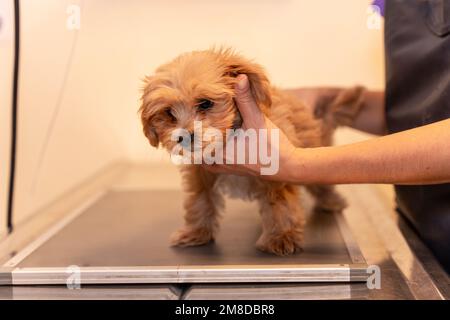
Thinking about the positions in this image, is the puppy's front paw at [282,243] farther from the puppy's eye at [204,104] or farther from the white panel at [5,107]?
the white panel at [5,107]

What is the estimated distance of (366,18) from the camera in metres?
1.24

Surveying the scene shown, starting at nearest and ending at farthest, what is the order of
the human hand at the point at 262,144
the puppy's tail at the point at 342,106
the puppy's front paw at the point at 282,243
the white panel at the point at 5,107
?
the human hand at the point at 262,144 < the puppy's front paw at the point at 282,243 < the white panel at the point at 5,107 < the puppy's tail at the point at 342,106

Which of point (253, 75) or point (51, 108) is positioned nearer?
point (253, 75)

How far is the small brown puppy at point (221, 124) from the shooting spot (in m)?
1.06

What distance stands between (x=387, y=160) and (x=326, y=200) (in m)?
0.58

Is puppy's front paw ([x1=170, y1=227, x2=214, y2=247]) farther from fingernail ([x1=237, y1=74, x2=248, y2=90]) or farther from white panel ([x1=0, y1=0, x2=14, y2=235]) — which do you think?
white panel ([x1=0, y1=0, x2=14, y2=235])

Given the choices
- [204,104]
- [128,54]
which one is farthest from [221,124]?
[128,54]

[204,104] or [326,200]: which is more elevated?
[204,104]

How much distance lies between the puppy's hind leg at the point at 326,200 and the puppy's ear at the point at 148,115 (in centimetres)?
53

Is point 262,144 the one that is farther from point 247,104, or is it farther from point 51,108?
point 51,108

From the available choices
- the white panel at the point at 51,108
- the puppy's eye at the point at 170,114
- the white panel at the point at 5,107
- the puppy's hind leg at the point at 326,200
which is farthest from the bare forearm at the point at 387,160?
the white panel at the point at 5,107

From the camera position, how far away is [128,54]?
4.50ft

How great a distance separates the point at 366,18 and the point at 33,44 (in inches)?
Result: 33.8

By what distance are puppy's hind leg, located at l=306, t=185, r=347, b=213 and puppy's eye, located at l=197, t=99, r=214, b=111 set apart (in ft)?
1.77
